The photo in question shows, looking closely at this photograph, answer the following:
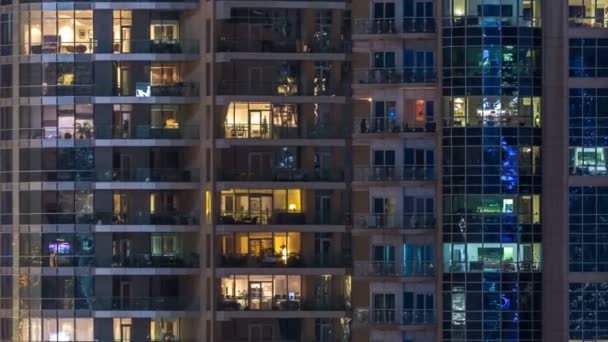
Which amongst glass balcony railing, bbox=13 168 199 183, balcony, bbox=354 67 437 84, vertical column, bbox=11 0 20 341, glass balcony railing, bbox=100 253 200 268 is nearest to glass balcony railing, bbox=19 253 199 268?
glass balcony railing, bbox=100 253 200 268

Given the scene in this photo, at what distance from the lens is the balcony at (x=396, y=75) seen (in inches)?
2458

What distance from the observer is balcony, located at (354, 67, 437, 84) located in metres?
62.4

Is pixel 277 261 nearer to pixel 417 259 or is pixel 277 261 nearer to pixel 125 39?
pixel 417 259

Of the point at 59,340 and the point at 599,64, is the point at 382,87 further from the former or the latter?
the point at 59,340

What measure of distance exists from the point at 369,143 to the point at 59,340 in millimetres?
9969

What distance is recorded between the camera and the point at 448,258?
61.8 m

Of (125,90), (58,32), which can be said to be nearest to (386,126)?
(125,90)

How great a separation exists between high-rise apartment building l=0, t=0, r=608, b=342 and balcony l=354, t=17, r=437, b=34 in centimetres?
5

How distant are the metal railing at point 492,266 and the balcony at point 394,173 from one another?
2.46 metres

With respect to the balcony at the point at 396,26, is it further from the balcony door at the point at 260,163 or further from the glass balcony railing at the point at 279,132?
the balcony door at the point at 260,163

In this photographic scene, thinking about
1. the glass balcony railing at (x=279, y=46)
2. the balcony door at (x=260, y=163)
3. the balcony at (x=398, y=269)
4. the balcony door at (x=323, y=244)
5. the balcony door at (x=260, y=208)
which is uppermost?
the glass balcony railing at (x=279, y=46)

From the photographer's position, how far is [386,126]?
6278 centimetres

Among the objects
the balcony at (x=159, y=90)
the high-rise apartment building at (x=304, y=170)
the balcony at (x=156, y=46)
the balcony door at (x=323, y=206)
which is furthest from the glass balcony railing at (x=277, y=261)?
the balcony at (x=156, y=46)

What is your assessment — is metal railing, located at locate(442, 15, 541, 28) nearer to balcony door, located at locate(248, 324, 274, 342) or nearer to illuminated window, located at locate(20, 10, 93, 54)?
balcony door, located at locate(248, 324, 274, 342)
